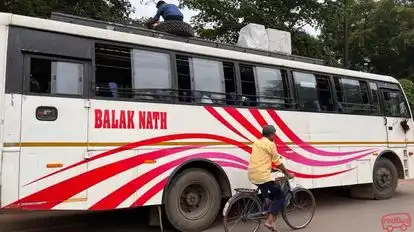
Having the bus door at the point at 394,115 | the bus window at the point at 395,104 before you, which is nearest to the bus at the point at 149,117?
the bus door at the point at 394,115

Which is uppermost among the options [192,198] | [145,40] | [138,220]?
[145,40]

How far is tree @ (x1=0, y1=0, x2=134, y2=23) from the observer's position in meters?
12.1

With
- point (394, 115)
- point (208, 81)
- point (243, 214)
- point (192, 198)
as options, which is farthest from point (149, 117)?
point (394, 115)

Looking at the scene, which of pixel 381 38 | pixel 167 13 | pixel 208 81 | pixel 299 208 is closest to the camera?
pixel 208 81

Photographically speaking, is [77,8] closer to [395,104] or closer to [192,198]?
[192,198]

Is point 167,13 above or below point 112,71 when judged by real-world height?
above

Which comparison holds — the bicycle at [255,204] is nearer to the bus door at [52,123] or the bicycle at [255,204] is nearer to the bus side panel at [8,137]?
the bus door at [52,123]

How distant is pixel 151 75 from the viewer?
24.8ft

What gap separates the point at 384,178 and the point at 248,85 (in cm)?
481

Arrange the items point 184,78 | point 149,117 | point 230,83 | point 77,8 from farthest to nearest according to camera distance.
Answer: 1. point 77,8
2. point 230,83
3. point 184,78
4. point 149,117

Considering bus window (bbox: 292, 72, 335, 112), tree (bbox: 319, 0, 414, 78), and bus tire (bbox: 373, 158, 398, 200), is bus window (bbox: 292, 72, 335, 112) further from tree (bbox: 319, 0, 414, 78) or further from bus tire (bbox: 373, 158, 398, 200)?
tree (bbox: 319, 0, 414, 78)

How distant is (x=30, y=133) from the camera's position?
6.18 metres

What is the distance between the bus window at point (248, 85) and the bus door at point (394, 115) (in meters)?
4.40

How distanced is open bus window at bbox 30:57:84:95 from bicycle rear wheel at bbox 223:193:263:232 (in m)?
2.70
